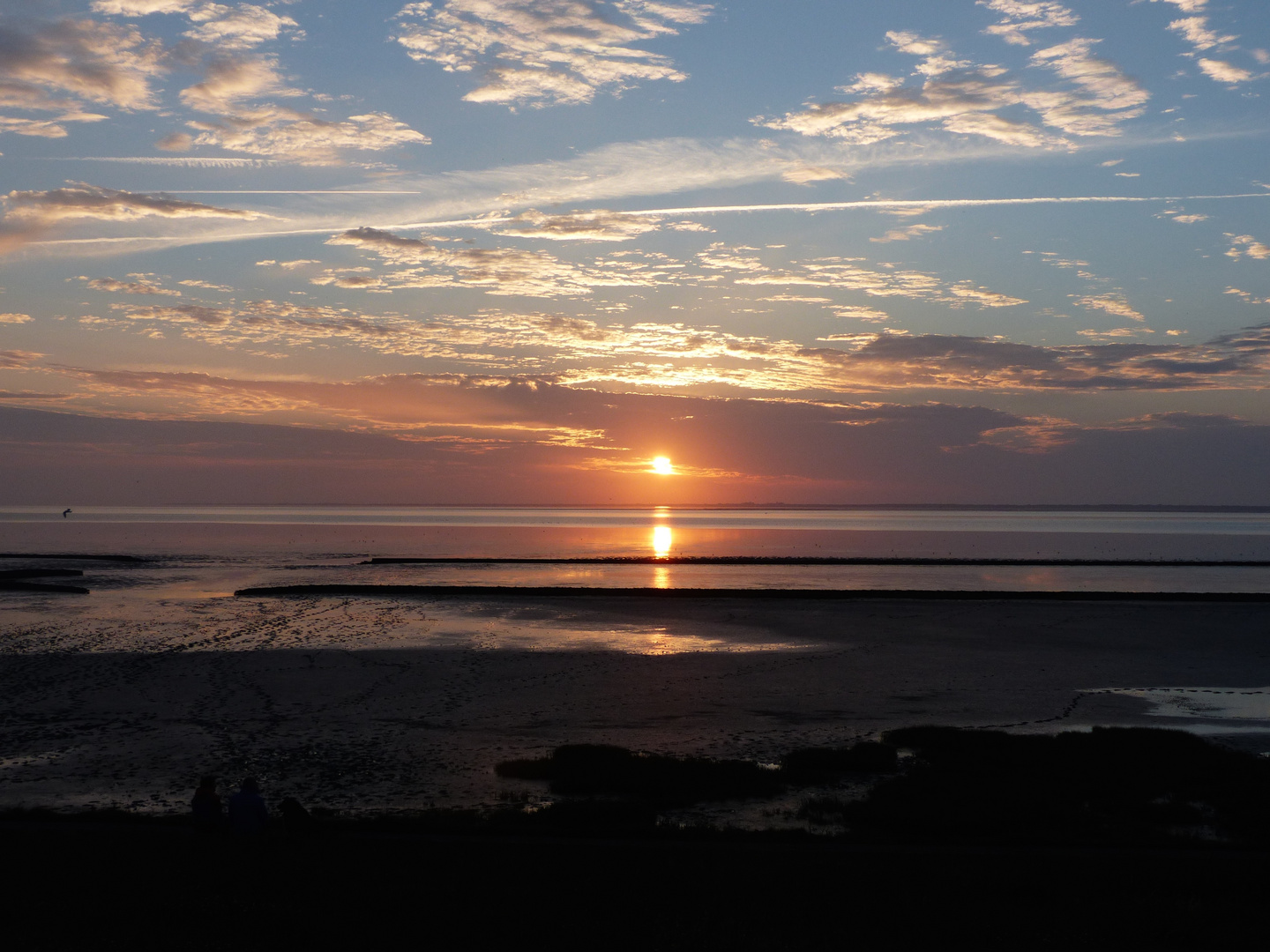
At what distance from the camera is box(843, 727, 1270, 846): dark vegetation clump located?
15617mm

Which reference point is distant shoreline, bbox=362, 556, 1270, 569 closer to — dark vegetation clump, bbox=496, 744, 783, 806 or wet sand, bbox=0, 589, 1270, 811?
wet sand, bbox=0, 589, 1270, 811

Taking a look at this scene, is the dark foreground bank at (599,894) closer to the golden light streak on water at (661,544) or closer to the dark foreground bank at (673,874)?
the dark foreground bank at (673,874)

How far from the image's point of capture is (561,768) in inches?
792

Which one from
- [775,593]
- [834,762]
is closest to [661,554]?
[775,593]

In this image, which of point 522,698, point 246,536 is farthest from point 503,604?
point 246,536

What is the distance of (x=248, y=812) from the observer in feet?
48.0

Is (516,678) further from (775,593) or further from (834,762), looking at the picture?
(775,593)

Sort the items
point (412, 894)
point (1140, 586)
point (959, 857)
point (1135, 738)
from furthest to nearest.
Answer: point (1140, 586), point (1135, 738), point (959, 857), point (412, 894)

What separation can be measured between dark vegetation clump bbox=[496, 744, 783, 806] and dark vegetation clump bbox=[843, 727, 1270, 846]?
88.8 inches

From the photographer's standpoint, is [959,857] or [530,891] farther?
[959,857]

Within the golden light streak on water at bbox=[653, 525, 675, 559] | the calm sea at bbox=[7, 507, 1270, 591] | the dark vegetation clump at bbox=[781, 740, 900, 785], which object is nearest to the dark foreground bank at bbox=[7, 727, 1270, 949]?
the dark vegetation clump at bbox=[781, 740, 900, 785]

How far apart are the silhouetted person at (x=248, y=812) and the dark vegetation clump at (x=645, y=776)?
5813 mm

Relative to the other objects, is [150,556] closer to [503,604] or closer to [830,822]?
[503,604]

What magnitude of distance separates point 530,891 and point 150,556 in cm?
9360
